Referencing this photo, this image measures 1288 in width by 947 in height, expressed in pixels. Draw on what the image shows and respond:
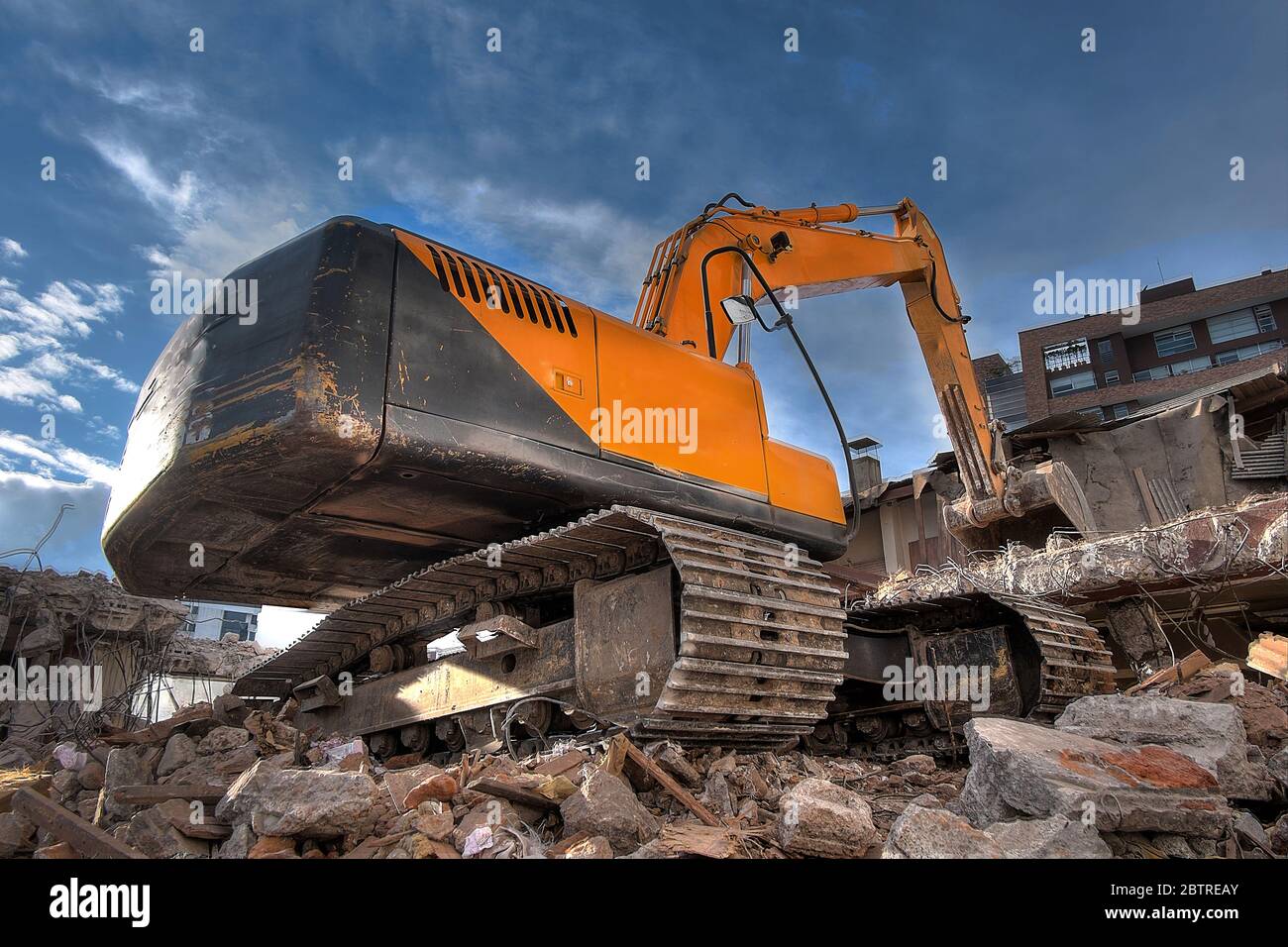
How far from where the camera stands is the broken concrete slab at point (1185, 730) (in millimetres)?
3320

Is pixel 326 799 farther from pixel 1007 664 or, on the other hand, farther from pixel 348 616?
pixel 1007 664

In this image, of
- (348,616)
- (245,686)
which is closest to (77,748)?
(245,686)

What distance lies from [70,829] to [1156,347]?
45.5 meters

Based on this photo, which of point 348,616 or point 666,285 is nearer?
point 348,616

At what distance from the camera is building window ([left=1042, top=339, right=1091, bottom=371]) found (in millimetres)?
40188

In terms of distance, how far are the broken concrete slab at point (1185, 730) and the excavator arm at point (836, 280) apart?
3.09 metres

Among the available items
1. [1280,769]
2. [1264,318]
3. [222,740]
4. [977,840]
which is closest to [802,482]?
[1280,769]

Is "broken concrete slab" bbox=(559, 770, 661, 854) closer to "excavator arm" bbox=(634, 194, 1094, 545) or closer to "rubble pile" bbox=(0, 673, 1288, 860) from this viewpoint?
"rubble pile" bbox=(0, 673, 1288, 860)

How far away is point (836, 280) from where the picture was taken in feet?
22.9

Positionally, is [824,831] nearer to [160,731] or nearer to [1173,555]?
[160,731]
